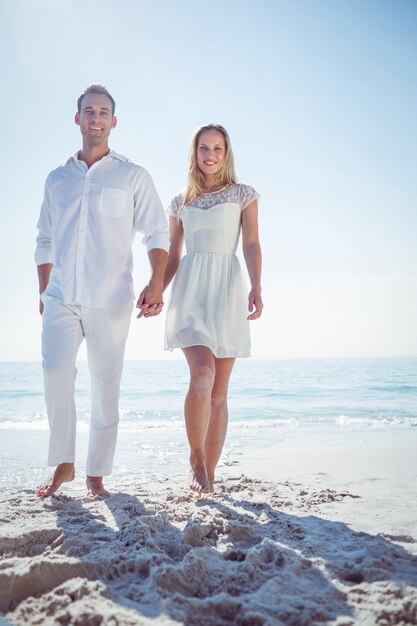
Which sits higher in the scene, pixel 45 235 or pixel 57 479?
pixel 45 235

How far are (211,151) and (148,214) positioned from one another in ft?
2.29

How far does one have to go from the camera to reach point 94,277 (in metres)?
3.36

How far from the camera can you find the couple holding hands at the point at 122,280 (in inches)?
131

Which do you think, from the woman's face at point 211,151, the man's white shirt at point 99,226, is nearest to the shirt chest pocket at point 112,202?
the man's white shirt at point 99,226

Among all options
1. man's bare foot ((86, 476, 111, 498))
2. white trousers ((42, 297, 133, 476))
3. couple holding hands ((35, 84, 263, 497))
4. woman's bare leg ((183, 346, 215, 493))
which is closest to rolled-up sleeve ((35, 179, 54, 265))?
couple holding hands ((35, 84, 263, 497))

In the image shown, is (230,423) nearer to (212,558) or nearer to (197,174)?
(197,174)

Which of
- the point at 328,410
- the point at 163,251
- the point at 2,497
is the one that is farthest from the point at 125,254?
the point at 328,410

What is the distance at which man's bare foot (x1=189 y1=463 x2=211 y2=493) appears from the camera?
3.18 metres

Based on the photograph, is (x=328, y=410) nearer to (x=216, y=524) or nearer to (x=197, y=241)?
(x=197, y=241)

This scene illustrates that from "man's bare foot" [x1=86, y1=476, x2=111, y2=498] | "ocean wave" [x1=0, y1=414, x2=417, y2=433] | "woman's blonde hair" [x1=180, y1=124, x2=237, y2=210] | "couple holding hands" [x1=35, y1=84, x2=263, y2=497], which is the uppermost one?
"woman's blonde hair" [x1=180, y1=124, x2=237, y2=210]

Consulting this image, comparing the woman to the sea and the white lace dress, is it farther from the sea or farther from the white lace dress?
the sea

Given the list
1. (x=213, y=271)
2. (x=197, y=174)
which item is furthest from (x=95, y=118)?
(x=213, y=271)

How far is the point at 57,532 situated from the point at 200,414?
1.19 m

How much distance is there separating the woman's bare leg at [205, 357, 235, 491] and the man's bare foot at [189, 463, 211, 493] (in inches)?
10.4
